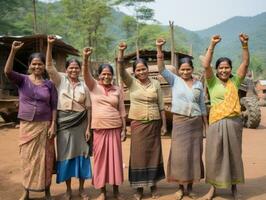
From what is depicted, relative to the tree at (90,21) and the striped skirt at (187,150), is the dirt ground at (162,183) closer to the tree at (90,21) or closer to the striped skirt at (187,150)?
the striped skirt at (187,150)

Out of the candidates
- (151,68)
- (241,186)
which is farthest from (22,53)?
(241,186)

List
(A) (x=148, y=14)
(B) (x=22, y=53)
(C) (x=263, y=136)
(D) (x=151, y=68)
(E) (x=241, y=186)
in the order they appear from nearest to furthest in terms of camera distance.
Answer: (E) (x=241, y=186) → (C) (x=263, y=136) → (D) (x=151, y=68) → (B) (x=22, y=53) → (A) (x=148, y=14)

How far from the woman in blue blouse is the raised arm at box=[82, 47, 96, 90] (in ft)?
2.93

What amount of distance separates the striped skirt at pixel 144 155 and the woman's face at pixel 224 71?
102 centimetres

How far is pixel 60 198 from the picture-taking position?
4.67 metres

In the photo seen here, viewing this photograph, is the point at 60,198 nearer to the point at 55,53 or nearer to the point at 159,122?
the point at 159,122

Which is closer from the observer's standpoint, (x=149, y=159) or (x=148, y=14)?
(x=149, y=159)

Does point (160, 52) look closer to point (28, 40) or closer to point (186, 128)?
point (186, 128)

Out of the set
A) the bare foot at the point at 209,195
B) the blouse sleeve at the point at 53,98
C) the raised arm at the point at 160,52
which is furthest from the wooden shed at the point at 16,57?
the bare foot at the point at 209,195

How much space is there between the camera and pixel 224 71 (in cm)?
452

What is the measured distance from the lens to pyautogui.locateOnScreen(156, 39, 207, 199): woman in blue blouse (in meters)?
4.50

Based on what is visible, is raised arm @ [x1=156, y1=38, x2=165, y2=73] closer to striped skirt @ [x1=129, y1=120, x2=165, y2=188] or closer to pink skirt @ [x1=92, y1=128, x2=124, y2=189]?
A: striped skirt @ [x1=129, y1=120, x2=165, y2=188]

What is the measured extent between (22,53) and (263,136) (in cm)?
993

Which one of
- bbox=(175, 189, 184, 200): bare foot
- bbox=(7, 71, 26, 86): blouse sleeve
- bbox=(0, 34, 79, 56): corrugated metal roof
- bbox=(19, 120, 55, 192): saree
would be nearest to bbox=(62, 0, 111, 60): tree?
bbox=(0, 34, 79, 56): corrugated metal roof
